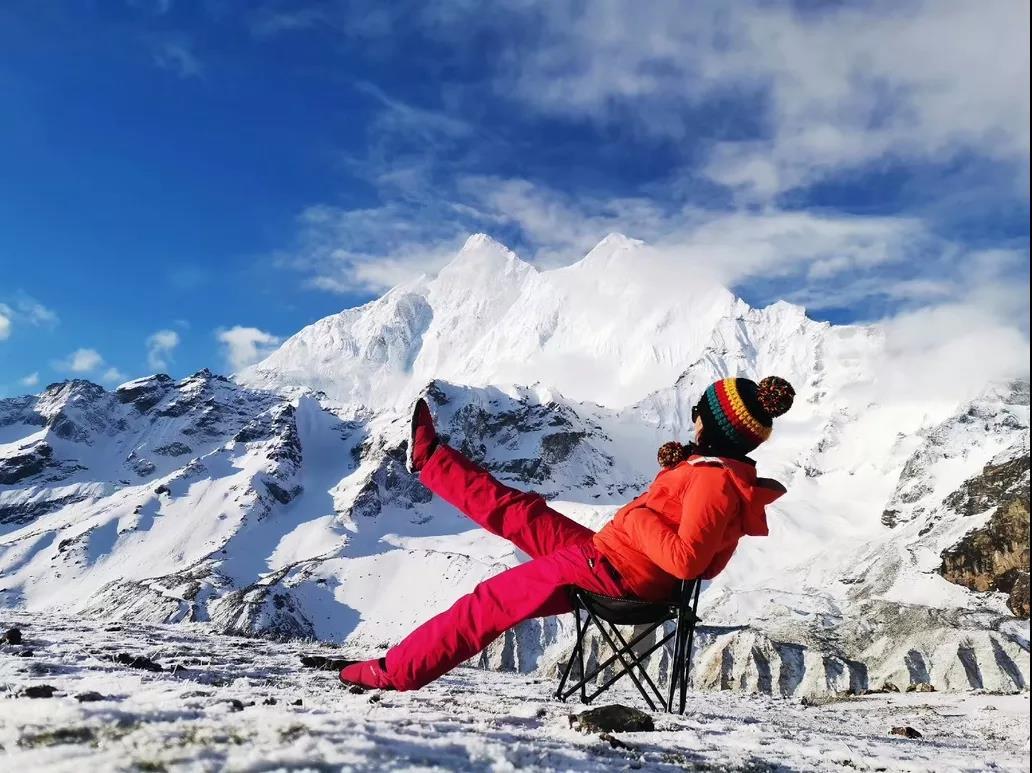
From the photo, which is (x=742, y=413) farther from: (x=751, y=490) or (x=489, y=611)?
(x=489, y=611)

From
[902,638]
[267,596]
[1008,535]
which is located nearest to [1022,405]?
[1008,535]

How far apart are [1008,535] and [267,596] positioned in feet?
371

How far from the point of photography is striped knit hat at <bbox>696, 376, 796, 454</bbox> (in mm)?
6379

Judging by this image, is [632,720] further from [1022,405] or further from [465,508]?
[1022,405]

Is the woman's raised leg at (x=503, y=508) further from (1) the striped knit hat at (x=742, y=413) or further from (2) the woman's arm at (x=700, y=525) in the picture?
(1) the striped knit hat at (x=742, y=413)

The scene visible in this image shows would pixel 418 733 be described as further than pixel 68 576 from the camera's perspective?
No

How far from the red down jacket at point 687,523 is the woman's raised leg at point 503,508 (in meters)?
0.76

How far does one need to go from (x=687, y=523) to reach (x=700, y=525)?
0.37ft

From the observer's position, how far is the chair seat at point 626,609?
21.5 ft

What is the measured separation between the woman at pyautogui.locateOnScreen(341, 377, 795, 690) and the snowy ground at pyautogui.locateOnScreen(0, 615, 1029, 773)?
1.79 feet

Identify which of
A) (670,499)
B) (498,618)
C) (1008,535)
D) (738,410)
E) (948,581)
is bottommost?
(498,618)

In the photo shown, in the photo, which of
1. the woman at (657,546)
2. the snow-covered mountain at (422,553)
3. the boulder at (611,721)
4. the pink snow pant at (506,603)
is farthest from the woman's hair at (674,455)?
the snow-covered mountain at (422,553)

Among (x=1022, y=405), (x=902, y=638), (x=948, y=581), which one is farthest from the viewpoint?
(x=1022, y=405)

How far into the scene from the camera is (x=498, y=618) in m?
6.53
